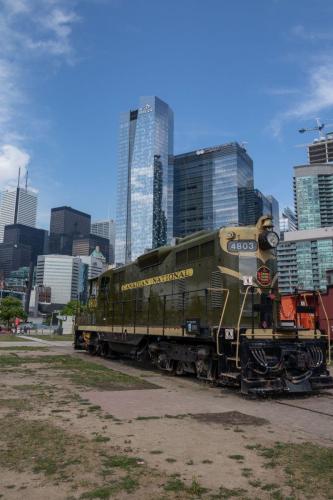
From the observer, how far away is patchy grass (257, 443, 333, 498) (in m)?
4.46

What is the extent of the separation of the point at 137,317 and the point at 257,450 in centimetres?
1047

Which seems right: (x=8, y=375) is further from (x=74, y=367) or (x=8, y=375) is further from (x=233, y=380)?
(x=233, y=380)

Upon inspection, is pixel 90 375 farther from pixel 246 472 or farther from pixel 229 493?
pixel 229 493

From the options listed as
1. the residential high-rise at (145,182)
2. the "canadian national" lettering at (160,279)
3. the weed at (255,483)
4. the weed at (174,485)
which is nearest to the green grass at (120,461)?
the weed at (174,485)

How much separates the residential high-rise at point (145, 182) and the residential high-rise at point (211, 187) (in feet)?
16.8

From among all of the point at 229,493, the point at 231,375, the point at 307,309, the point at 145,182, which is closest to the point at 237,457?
the point at 229,493

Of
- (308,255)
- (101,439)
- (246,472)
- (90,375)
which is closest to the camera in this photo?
(246,472)

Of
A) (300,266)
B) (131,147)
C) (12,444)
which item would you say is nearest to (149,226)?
(131,147)

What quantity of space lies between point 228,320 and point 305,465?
611 cm

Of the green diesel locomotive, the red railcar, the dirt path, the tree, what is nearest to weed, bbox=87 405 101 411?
the dirt path

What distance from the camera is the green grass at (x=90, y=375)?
11.5 m

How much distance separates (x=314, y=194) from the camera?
6407 inches

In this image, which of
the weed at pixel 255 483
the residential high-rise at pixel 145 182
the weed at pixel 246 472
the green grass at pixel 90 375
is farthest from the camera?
the residential high-rise at pixel 145 182

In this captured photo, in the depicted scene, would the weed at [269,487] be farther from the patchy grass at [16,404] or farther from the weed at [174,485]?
the patchy grass at [16,404]
